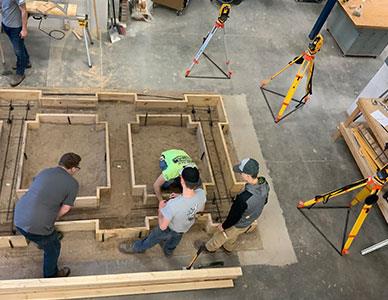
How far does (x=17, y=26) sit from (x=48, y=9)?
0.67 m

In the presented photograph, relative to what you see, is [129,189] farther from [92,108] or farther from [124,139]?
[92,108]

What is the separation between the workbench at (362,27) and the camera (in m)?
7.49

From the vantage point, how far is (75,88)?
603 cm

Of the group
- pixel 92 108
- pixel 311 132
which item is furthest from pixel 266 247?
pixel 92 108

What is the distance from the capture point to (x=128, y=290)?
416 centimetres

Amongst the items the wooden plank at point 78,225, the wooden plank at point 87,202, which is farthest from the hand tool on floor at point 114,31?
the wooden plank at point 78,225

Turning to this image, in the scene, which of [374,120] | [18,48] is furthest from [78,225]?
[374,120]

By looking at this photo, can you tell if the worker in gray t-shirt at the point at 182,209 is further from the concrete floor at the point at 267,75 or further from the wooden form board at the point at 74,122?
the wooden form board at the point at 74,122

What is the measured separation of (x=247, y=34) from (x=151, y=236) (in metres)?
5.40

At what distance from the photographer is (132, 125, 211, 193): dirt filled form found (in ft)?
17.3

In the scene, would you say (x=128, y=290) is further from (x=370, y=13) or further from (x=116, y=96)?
(x=370, y=13)

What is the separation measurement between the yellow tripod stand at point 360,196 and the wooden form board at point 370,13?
3851 mm

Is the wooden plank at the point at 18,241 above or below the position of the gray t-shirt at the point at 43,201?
below

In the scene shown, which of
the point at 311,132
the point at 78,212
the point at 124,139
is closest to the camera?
the point at 78,212
